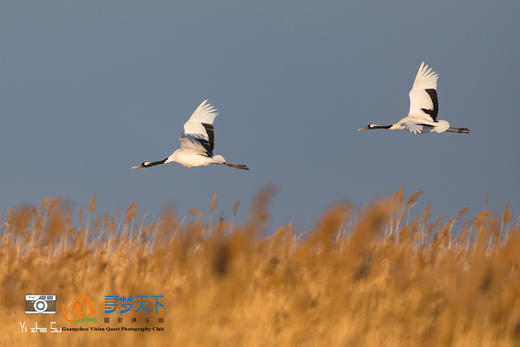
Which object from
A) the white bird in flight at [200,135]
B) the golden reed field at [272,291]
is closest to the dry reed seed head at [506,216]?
the golden reed field at [272,291]

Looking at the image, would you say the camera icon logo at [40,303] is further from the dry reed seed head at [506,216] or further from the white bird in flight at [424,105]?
the white bird in flight at [424,105]

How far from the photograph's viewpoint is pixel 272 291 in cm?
520

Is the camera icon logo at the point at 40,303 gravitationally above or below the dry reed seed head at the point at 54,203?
below

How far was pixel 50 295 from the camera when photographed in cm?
521

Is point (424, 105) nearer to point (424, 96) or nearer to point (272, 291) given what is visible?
point (424, 96)

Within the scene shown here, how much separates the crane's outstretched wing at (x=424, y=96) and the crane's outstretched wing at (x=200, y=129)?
3868 mm

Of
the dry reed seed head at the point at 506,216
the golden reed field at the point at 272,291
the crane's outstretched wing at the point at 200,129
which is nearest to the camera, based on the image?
the golden reed field at the point at 272,291

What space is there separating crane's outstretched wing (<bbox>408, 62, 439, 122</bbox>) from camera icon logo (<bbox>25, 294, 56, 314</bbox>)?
773cm

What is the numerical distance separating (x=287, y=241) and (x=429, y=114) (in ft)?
19.8

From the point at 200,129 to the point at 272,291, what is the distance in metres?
4.37

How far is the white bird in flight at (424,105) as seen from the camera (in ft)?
37.1

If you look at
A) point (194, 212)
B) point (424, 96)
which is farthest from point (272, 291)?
point (424, 96)

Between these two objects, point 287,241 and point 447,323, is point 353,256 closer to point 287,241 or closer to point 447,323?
point 447,323

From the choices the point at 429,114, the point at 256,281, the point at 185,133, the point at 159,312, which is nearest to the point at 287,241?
the point at 256,281
